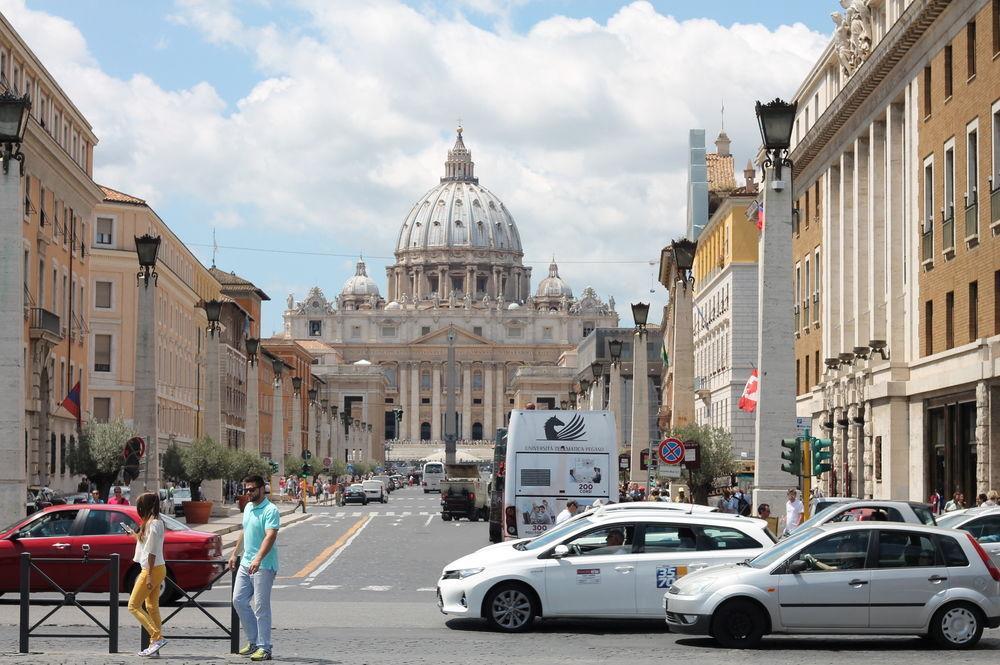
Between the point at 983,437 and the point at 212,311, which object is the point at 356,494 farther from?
the point at 983,437

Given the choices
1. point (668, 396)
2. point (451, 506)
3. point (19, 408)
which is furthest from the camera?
point (668, 396)

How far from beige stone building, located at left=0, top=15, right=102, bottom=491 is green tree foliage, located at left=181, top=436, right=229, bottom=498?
389 centimetres

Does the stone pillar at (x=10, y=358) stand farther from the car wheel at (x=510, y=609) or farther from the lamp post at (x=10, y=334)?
the car wheel at (x=510, y=609)

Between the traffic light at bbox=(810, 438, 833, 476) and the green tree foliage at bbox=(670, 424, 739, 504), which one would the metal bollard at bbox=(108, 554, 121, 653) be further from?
the green tree foliage at bbox=(670, 424, 739, 504)

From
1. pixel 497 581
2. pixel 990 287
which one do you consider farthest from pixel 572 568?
pixel 990 287

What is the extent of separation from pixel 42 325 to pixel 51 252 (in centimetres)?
441

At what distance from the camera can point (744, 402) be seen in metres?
42.7

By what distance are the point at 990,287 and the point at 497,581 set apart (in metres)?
16.4

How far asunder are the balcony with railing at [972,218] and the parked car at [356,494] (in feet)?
197

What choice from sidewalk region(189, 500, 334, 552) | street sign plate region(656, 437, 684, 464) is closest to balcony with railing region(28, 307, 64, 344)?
sidewalk region(189, 500, 334, 552)

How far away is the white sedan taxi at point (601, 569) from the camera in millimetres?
18359

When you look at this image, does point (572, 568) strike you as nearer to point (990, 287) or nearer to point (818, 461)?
point (818, 461)

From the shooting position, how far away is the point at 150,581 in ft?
50.7

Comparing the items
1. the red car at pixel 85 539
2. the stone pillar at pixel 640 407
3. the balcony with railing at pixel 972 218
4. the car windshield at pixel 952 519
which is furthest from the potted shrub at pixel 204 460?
the car windshield at pixel 952 519
